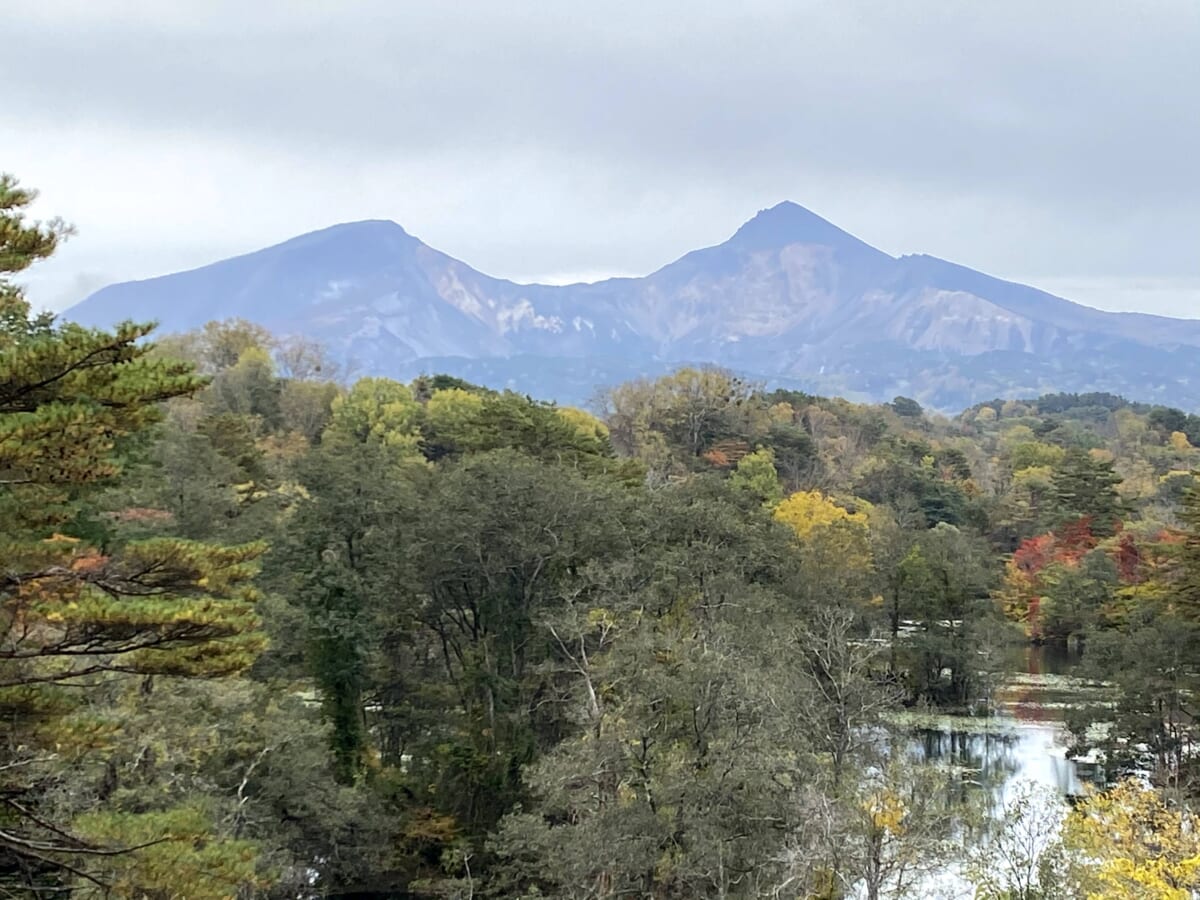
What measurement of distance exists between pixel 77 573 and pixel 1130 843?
10499 millimetres

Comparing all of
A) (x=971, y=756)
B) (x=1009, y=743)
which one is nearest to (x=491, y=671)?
(x=971, y=756)

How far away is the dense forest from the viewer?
6172 millimetres

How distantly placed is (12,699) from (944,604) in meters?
24.3

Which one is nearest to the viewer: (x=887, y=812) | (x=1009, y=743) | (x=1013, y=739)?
(x=887, y=812)

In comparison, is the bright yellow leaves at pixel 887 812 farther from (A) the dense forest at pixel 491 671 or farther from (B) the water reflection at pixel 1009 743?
(B) the water reflection at pixel 1009 743

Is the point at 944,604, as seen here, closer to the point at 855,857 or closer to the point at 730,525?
the point at 730,525

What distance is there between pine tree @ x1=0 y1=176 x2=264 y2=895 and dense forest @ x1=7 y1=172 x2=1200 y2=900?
0.03 m

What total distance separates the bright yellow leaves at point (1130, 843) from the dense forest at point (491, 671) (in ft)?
0.19

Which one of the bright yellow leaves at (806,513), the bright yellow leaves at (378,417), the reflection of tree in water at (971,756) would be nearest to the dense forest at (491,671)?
the bright yellow leaves at (806,513)

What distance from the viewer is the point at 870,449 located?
55156mm

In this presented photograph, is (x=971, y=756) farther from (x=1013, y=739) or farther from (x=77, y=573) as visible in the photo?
(x=77, y=573)

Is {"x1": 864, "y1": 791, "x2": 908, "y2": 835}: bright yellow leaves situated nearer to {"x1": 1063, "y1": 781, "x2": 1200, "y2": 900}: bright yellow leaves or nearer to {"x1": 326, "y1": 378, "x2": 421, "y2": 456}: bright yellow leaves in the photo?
{"x1": 1063, "y1": 781, "x2": 1200, "y2": 900}: bright yellow leaves

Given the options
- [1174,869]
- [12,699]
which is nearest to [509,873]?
[1174,869]

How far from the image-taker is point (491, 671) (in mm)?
Result: 18203
